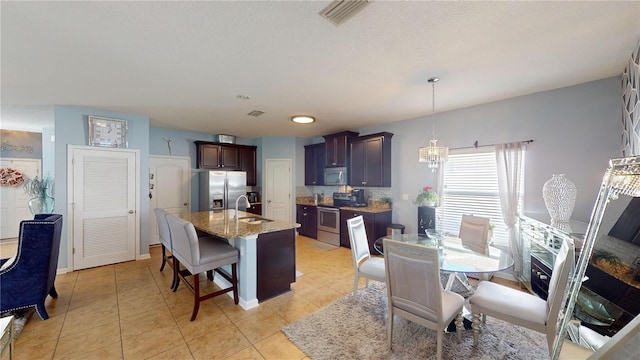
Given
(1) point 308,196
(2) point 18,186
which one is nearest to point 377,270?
(1) point 308,196

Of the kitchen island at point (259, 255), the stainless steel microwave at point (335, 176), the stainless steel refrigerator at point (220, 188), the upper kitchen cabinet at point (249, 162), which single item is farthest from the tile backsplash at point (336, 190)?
the kitchen island at point (259, 255)

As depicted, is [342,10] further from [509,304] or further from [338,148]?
[338,148]

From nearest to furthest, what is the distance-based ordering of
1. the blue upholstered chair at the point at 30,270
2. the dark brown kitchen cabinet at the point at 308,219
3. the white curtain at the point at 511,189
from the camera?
the blue upholstered chair at the point at 30,270, the white curtain at the point at 511,189, the dark brown kitchen cabinet at the point at 308,219

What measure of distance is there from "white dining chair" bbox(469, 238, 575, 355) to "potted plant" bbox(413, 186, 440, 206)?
191cm

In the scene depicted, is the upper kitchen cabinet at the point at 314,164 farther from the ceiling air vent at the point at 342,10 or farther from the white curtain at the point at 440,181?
the ceiling air vent at the point at 342,10

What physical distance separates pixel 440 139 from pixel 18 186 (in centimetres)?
900

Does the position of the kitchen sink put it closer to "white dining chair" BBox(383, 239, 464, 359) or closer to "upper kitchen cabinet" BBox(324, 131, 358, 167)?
"white dining chair" BBox(383, 239, 464, 359)

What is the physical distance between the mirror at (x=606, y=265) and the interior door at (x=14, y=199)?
887 cm

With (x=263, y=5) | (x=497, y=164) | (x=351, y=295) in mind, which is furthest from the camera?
(x=497, y=164)

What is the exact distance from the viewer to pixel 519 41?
1947mm

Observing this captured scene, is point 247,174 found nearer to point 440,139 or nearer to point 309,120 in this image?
point 309,120

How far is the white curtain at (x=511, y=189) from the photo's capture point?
3.27 meters

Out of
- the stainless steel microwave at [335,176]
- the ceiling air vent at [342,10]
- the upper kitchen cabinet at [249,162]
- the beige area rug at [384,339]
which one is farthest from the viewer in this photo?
the upper kitchen cabinet at [249,162]

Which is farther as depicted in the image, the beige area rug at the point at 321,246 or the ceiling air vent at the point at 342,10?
the beige area rug at the point at 321,246
